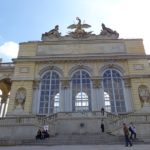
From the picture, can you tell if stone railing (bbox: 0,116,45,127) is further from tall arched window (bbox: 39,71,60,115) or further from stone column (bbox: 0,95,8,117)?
stone column (bbox: 0,95,8,117)

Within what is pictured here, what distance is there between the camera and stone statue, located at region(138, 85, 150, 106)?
71.8 ft

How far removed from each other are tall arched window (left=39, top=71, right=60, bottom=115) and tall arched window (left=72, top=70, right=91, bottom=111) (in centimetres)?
173

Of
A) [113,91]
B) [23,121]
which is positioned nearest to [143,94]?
[113,91]

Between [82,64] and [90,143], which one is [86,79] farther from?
[90,143]

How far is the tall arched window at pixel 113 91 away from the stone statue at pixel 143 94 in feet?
5.90

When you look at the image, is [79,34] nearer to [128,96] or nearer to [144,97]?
[128,96]

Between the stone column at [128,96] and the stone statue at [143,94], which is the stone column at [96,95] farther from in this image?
the stone statue at [143,94]

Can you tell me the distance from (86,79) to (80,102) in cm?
269

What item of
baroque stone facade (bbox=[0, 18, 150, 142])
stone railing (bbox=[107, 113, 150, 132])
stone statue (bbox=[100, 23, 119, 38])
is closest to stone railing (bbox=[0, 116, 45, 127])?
baroque stone facade (bbox=[0, 18, 150, 142])

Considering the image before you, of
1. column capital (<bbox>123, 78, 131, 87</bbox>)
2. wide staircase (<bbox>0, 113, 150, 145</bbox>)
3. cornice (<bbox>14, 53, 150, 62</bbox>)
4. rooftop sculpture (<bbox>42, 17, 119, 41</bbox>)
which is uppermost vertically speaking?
rooftop sculpture (<bbox>42, 17, 119, 41</bbox>)

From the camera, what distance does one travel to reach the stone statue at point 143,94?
2189 cm

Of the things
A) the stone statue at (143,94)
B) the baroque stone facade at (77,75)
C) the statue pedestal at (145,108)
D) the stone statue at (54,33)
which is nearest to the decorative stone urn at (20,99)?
the baroque stone facade at (77,75)

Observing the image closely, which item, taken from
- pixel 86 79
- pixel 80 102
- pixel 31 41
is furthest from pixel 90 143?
pixel 31 41

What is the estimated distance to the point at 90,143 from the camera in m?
13.1
